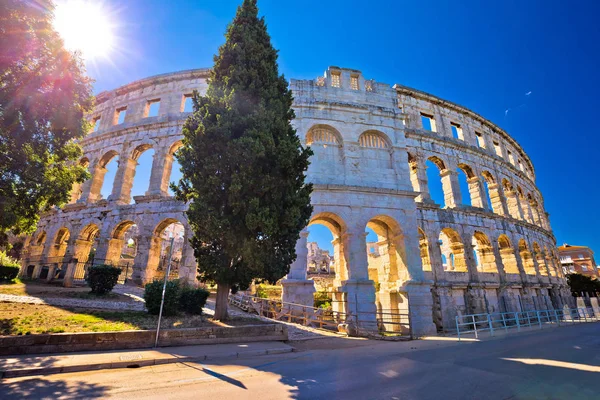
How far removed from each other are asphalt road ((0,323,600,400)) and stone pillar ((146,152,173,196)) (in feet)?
49.3

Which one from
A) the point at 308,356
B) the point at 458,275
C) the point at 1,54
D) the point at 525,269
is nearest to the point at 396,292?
the point at 458,275

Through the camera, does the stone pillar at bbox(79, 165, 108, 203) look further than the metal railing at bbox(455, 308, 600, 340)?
Yes

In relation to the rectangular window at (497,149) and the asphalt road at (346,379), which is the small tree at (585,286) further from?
the asphalt road at (346,379)

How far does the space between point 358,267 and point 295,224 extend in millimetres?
5738

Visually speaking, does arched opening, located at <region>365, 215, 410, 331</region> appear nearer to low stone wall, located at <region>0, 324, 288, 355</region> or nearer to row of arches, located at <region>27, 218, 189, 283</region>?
low stone wall, located at <region>0, 324, 288, 355</region>

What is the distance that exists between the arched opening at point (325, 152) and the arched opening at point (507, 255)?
14402 millimetres

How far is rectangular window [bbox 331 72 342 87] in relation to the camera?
1799 cm

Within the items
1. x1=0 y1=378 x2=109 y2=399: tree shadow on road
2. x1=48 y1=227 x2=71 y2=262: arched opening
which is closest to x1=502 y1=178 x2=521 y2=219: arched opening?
x1=0 y1=378 x2=109 y2=399: tree shadow on road

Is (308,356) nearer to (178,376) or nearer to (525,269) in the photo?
(178,376)

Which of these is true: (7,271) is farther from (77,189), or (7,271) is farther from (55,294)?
(77,189)

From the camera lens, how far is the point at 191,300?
33.9ft

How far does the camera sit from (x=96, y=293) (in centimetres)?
1247

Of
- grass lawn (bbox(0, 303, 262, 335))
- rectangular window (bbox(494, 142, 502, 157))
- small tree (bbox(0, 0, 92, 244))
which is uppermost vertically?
rectangular window (bbox(494, 142, 502, 157))

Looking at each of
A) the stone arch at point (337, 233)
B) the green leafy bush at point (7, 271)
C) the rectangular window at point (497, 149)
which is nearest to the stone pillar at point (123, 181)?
the green leafy bush at point (7, 271)
